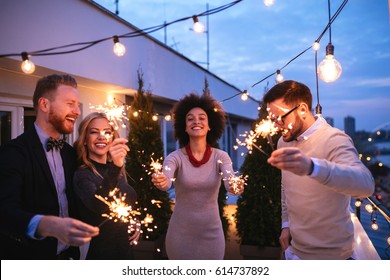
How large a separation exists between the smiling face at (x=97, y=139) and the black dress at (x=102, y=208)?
2.5 inches

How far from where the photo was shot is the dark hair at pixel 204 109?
273cm

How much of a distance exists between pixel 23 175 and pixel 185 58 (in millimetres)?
5607

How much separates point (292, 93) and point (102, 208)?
1244 mm

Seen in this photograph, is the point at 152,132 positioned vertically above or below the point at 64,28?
below

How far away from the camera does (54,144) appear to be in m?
1.73

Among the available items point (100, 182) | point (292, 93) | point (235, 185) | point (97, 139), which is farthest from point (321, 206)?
point (97, 139)

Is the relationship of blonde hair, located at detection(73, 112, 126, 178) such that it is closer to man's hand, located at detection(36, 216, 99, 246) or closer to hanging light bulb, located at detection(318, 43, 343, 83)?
man's hand, located at detection(36, 216, 99, 246)

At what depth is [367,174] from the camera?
4.52 ft

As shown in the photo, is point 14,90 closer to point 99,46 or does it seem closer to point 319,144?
point 99,46

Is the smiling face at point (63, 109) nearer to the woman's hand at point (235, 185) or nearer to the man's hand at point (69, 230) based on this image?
the man's hand at point (69, 230)

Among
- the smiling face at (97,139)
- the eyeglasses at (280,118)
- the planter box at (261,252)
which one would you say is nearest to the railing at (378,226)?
the planter box at (261,252)

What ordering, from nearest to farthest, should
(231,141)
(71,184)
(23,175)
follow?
(23,175), (71,184), (231,141)

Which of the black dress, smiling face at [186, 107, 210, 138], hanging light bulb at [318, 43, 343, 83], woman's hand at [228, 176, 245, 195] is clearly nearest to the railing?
woman's hand at [228, 176, 245, 195]
